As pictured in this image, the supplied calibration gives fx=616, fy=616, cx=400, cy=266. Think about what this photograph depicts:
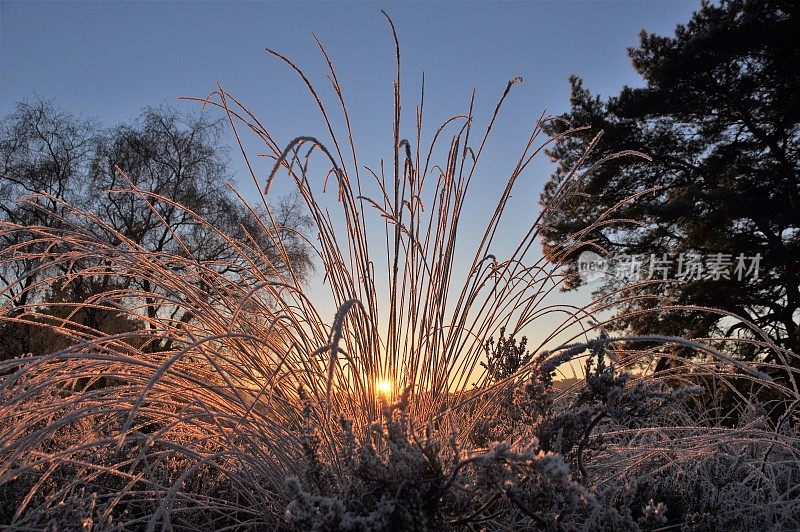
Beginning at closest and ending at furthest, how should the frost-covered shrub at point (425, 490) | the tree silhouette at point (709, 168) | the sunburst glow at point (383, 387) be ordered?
the frost-covered shrub at point (425, 490) → the sunburst glow at point (383, 387) → the tree silhouette at point (709, 168)

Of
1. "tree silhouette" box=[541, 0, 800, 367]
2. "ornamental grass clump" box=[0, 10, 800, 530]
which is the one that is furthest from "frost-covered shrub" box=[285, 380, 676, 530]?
"tree silhouette" box=[541, 0, 800, 367]

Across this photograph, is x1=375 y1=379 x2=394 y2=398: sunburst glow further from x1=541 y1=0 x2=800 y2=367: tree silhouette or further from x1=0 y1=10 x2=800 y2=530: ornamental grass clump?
x1=541 y1=0 x2=800 y2=367: tree silhouette

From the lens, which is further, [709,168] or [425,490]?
[709,168]

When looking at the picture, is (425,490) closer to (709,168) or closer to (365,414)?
(365,414)

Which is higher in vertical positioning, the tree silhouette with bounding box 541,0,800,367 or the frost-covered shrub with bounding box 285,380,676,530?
the tree silhouette with bounding box 541,0,800,367

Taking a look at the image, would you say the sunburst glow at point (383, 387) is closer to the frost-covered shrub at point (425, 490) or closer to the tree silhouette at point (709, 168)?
the frost-covered shrub at point (425, 490)

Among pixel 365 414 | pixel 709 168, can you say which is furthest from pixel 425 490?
pixel 709 168

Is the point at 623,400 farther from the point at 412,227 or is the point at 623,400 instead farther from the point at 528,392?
the point at 412,227

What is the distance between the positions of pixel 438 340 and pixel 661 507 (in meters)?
0.83

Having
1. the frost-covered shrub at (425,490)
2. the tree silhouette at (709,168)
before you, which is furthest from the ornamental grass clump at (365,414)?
the tree silhouette at (709,168)

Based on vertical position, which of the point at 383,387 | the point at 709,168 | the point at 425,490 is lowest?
the point at 425,490

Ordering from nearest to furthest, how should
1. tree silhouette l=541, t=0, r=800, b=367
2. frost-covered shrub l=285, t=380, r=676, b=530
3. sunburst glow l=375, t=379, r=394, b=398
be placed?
frost-covered shrub l=285, t=380, r=676, b=530 → sunburst glow l=375, t=379, r=394, b=398 → tree silhouette l=541, t=0, r=800, b=367

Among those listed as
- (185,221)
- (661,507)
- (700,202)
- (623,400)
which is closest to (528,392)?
(623,400)

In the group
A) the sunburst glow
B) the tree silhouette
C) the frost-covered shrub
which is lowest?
the frost-covered shrub
